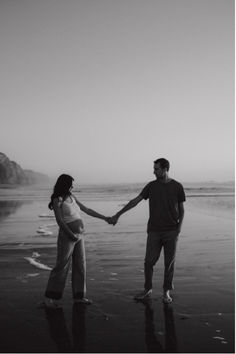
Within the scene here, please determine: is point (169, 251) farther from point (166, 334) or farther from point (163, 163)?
point (166, 334)

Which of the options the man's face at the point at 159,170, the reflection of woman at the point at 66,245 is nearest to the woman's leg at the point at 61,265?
the reflection of woman at the point at 66,245

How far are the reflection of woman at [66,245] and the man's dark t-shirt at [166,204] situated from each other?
126cm

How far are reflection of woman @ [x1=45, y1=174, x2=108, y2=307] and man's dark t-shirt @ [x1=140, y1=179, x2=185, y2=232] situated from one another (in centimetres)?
126

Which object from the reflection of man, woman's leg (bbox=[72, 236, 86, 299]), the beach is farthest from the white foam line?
Answer: the reflection of man

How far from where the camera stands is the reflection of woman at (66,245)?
6.14 meters

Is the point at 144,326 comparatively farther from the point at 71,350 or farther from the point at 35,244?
the point at 35,244

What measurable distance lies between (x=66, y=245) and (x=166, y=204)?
1.74 meters

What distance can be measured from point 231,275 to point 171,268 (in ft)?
6.49

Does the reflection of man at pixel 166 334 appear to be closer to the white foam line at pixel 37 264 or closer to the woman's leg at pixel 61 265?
the woman's leg at pixel 61 265

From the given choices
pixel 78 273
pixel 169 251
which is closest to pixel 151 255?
pixel 169 251

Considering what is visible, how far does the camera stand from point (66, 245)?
621 cm

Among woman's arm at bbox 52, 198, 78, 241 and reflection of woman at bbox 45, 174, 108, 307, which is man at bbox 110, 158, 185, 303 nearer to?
reflection of woman at bbox 45, 174, 108, 307

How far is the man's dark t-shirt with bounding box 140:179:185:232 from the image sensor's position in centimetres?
646

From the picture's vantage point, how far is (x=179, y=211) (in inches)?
260
